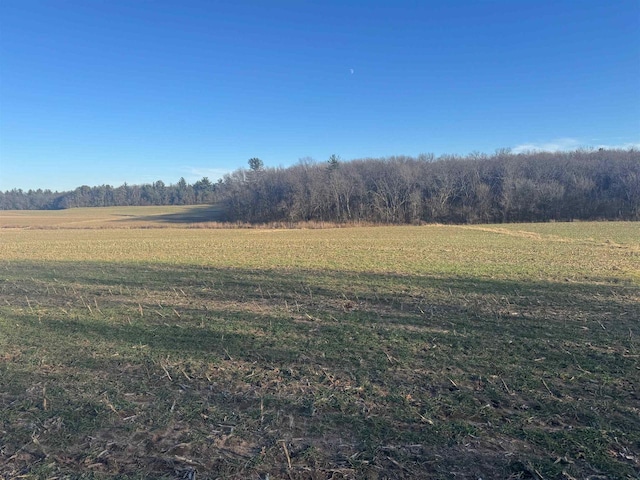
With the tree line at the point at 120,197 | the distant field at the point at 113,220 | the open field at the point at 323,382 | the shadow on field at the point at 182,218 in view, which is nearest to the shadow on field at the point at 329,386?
the open field at the point at 323,382

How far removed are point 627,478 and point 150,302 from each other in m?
10.5

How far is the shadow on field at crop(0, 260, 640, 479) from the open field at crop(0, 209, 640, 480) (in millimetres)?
25

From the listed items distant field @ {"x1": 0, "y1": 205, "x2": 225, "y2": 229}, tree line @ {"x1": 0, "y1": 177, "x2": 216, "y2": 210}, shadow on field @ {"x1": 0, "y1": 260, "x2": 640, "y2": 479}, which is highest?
tree line @ {"x1": 0, "y1": 177, "x2": 216, "y2": 210}

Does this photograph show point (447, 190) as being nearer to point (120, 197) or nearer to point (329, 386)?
point (329, 386)

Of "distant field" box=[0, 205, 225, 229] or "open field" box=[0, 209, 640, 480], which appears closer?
"open field" box=[0, 209, 640, 480]

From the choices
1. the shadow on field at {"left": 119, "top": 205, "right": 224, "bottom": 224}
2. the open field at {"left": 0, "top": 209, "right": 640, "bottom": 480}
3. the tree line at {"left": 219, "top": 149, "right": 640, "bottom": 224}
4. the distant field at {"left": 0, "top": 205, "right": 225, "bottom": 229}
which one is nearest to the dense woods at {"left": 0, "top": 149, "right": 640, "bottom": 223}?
the tree line at {"left": 219, "top": 149, "right": 640, "bottom": 224}

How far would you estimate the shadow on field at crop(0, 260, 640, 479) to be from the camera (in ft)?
12.9

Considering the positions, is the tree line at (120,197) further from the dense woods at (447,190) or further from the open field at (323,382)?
the open field at (323,382)

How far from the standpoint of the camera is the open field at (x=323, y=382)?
3.92m

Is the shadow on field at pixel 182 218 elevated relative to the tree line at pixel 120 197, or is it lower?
lower

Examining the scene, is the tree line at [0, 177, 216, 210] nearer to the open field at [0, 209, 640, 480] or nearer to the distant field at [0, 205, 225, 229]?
the distant field at [0, 205, 225, 229]

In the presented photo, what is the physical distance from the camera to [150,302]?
431 inches

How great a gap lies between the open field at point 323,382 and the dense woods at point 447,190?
60.4 metres

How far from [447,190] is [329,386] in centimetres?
7140
